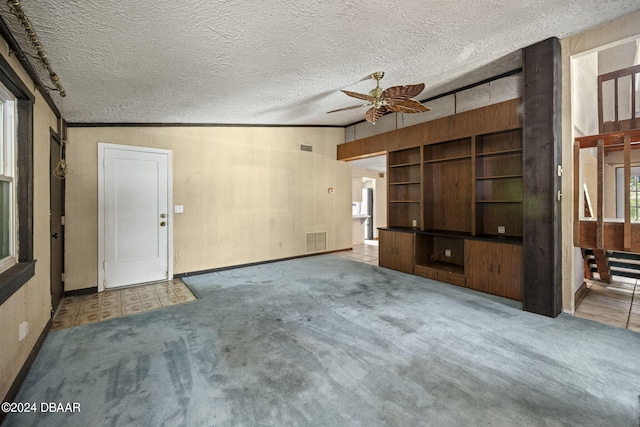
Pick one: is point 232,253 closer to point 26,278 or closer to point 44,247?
point 44,247

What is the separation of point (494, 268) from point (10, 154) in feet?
16.7

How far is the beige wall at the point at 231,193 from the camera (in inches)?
155

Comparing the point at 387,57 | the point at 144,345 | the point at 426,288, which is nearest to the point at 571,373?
the point at 426,288

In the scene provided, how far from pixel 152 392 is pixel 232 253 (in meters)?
3.49

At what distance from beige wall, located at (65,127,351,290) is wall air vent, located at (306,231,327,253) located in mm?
135

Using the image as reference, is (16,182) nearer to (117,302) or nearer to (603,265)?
(117,302)

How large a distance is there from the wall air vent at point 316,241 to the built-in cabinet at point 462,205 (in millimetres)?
1581

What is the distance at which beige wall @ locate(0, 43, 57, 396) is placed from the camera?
71.9 inches

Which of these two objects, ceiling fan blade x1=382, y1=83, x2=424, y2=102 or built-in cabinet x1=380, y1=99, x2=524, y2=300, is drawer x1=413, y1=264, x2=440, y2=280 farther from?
ceiling fan blade x1=382, y1=83, x2=424, y2=102

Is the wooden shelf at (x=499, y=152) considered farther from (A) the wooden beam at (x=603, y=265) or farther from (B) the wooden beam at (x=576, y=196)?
(A) the wooden beam at (x=603, y=265)

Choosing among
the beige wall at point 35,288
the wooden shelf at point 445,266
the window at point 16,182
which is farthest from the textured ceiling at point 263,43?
the wooden shelf at point 445,266

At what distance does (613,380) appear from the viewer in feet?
6.48

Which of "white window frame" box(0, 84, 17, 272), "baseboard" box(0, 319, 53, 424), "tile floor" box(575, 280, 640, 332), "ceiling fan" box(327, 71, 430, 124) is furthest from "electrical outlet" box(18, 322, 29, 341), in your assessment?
"tile floor" box(575, 280, 640, 332)

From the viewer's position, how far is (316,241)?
6.39 metres
